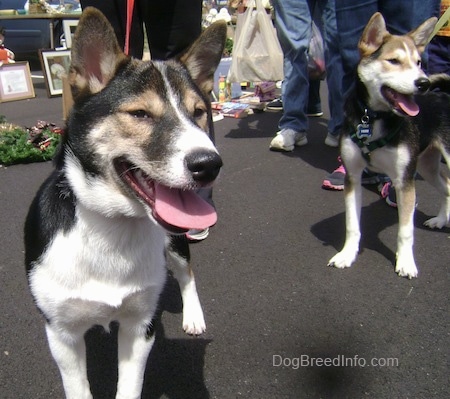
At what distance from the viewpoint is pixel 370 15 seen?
10.7 feet

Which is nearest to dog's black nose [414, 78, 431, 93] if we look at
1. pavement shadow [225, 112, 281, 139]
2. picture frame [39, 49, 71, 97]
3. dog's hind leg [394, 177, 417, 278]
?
dog's hind leg [394, 177, 417, 278]

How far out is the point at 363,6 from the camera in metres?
3.23

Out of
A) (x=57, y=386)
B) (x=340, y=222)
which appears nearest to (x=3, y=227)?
(x=57, y=386)

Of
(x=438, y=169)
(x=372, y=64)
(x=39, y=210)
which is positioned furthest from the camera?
(x=438, y=169)

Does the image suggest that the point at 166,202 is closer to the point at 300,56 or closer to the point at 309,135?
the point at 300,56

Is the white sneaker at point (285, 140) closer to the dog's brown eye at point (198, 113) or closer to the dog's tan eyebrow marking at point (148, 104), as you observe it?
the dog's brown eye at point (198, 113)

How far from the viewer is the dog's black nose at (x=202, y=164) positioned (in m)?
1.42

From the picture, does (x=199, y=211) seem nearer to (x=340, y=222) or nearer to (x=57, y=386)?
(x=57, y=386)

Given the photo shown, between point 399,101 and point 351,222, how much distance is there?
87 centimetres

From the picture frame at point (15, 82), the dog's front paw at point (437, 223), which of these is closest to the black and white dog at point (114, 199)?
the dog's front paw at point (437, 223)

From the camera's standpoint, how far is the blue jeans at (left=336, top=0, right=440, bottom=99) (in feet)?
10.6

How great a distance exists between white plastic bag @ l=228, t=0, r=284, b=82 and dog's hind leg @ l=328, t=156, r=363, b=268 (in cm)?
349

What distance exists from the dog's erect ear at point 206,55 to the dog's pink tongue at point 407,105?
58.1 inches

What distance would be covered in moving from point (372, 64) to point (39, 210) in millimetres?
2363
